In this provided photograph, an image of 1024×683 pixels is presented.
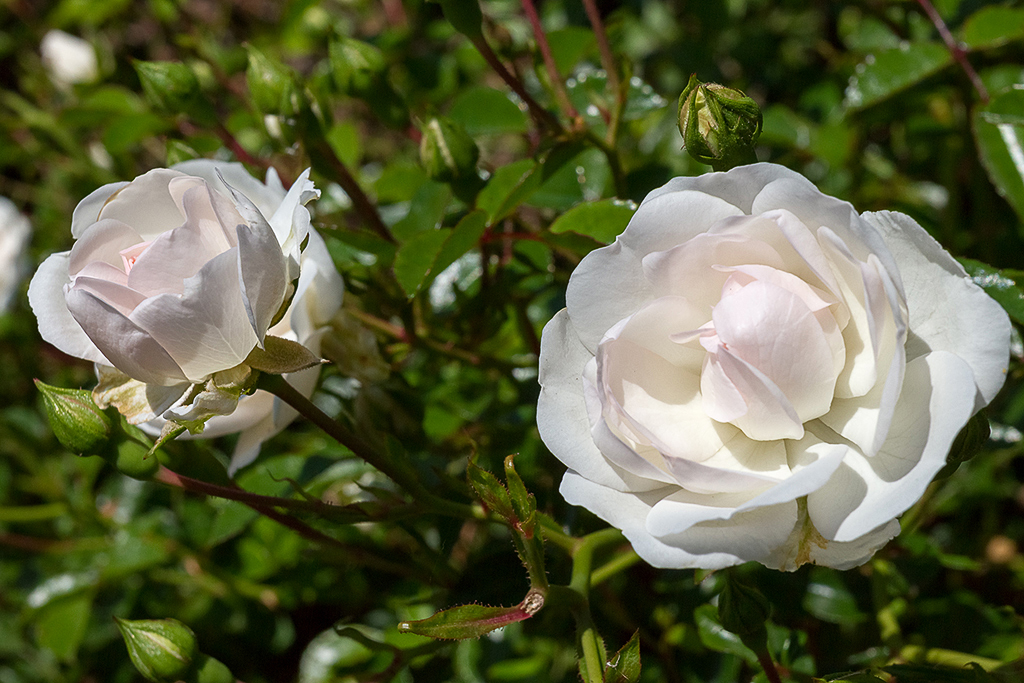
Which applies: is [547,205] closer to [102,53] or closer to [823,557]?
[823,557]

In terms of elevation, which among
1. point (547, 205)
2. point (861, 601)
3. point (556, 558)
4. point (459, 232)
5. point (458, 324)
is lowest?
point (861, 601)

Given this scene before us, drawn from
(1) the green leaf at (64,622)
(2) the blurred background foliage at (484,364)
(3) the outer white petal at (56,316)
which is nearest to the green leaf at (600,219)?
(2) the blurred background foliage at (484,364)

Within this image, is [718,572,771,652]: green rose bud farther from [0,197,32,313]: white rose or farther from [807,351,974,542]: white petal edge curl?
[0,197,32,313]: white rose

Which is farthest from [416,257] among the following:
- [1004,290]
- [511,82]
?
[1004,290]

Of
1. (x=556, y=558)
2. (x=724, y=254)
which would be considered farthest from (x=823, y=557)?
(x=556, y=558)

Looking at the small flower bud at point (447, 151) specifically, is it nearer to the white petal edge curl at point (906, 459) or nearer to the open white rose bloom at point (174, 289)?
the open white rose bloom at point (174, 289)

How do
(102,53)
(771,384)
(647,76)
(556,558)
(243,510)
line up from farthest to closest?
(102,53) → (647,76) → (243,510) → (556,558) → (771,384)
